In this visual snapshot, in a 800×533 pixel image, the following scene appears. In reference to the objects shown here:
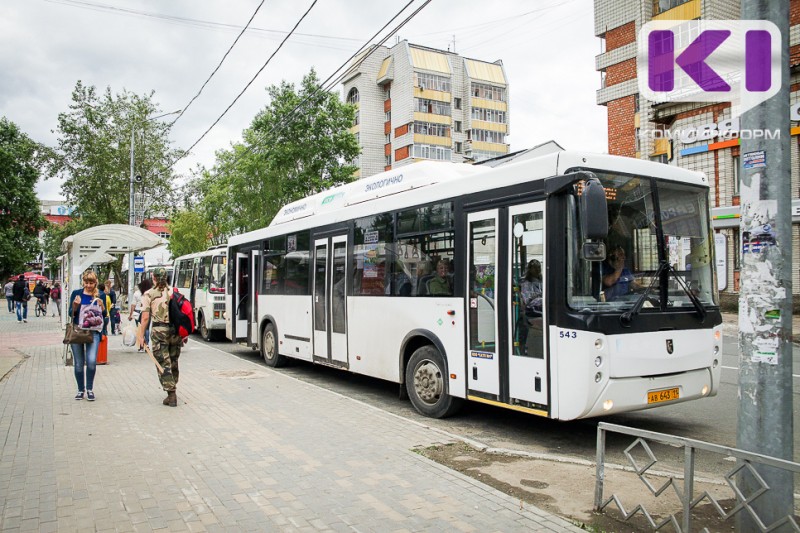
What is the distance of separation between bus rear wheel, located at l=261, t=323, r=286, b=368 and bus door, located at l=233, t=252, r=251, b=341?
140cm

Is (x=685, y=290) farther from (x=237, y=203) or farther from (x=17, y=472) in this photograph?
(x=237, y=203)

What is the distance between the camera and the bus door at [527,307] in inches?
248

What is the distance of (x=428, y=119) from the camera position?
5709 centimetres

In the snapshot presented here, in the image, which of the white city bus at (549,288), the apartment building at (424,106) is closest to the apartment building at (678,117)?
the white city bus at (549,288)

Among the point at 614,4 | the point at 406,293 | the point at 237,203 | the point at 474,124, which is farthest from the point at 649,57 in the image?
the point at 474,124

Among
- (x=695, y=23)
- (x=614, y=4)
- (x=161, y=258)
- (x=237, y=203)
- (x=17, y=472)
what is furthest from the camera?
(x=161, y=258)

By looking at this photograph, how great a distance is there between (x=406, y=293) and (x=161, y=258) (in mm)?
33058

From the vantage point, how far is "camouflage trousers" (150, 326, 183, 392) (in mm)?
8555

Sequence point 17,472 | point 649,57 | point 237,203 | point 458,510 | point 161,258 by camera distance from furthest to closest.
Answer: point 161,258 → point 237,203 → point 649,57 → point 17,472 → point 458,510

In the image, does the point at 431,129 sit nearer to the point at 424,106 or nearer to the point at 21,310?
the point at 424,106

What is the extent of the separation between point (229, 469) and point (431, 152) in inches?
2081

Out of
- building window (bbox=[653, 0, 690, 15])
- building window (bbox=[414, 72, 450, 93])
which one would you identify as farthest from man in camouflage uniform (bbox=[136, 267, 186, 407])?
building window (bbox=[414, 72, 450, 93])

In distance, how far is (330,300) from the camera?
10.6m

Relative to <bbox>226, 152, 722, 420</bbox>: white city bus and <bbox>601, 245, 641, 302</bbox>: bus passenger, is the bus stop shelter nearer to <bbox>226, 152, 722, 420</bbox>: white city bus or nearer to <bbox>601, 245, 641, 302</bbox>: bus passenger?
<bbox>226, 152, 722, 420</bbox>: white city bus
